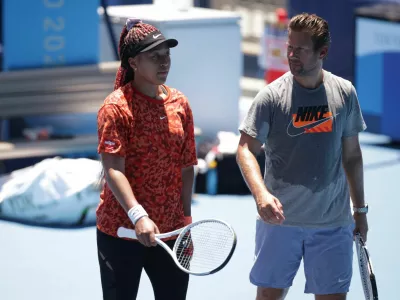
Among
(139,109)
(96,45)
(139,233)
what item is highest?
(139,109)

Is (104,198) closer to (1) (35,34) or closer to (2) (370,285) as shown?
(2) (370,285)

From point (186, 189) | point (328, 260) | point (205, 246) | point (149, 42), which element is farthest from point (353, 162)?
point (149, 42)

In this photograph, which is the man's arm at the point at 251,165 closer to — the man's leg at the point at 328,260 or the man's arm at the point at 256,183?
the man's arm at the point at 256,183

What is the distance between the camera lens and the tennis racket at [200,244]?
12.3 ft

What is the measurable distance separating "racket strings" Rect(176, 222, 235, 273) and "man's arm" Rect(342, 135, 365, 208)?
2.89ft

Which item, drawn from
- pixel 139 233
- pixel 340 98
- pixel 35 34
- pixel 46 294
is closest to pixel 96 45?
pixel 35 34

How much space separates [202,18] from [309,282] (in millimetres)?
5255

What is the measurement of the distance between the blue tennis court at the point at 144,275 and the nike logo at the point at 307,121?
6.83 ft

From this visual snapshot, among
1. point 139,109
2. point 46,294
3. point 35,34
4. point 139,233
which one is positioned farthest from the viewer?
point 35,34

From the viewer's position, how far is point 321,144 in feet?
14.3

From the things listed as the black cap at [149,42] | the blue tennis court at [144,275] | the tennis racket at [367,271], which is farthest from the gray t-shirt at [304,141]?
the blue tennis court at [144,275]

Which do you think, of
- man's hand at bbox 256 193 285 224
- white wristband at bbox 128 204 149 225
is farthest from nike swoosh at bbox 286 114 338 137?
white wristband at bbox 128 204 149 225

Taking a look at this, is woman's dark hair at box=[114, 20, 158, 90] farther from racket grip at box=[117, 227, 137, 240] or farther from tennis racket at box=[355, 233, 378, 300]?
tennis racket at box=[355, 233, 378, 300]

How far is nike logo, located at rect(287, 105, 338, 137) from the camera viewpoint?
4.32m
